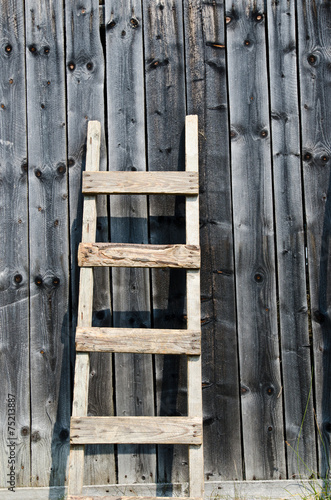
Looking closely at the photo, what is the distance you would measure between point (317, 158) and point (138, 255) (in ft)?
3.30

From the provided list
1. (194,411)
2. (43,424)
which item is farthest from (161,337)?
(43,424)

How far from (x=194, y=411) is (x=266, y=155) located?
1203 millimetres

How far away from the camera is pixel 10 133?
2.08 m

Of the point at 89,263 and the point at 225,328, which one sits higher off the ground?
the point at 89,263

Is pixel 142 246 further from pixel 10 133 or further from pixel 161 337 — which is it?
pixel 10 133

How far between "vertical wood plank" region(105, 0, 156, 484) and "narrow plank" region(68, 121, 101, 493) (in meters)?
0.14

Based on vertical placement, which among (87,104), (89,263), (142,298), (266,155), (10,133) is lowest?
(142,298)

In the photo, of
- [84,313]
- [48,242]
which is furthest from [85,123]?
[84,313]

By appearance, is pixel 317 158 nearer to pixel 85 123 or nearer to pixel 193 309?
pixel 193 309

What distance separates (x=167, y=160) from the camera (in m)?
2.05

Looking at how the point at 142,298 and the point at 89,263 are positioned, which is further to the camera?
the point at 142,298

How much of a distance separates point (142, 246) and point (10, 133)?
2.97 feet

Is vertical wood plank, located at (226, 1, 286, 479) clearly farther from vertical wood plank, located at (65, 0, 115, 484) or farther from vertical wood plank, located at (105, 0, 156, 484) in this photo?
vertical wood plank, located at (65, 0, 115, 484)

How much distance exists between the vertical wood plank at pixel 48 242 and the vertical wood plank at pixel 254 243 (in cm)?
82
